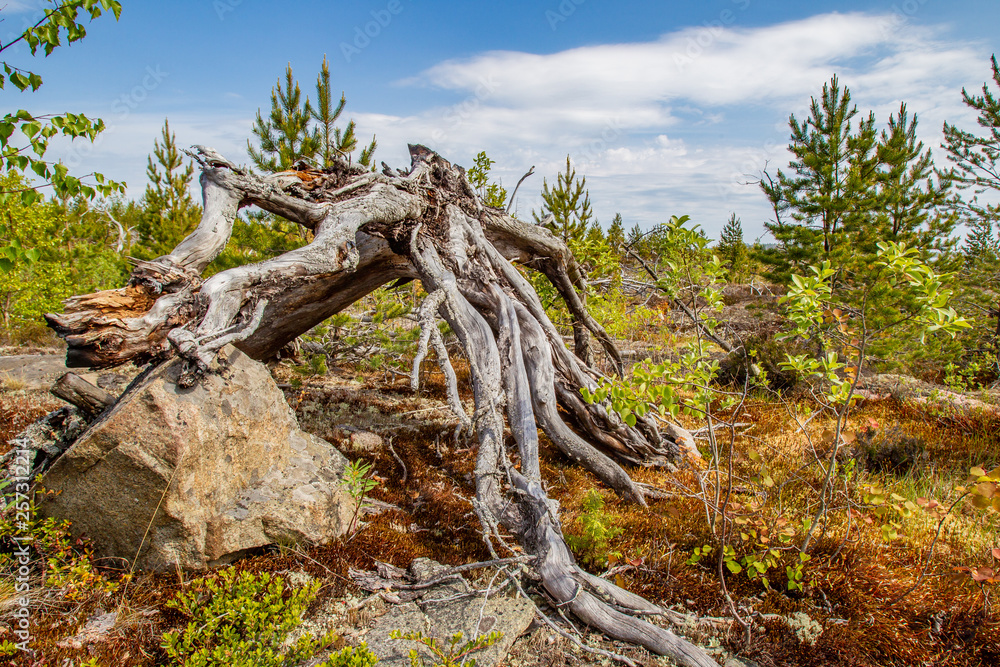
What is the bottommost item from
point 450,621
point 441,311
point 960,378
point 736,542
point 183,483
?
point 960,378

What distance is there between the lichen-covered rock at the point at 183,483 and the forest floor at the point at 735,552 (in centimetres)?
16

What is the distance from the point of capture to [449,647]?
2658 millimetres

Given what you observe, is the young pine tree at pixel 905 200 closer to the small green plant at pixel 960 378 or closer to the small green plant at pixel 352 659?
the small green plant at pixel 960 378

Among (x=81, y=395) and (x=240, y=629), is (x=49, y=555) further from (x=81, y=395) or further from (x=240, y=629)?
(x=240, y=629)

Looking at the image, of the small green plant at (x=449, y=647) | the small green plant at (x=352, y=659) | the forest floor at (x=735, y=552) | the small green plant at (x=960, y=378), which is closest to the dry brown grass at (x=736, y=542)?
the forest floor at (x=735, y=552)

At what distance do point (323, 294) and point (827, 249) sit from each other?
10.5 metres

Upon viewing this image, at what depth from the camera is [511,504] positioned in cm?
348

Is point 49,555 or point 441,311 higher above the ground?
point 441,311

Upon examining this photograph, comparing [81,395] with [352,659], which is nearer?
[352,659]

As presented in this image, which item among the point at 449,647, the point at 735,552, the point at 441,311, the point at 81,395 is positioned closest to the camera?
the point at 449,647

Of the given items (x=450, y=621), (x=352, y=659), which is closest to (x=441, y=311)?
(x=450, y=621)

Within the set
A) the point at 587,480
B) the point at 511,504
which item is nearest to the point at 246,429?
the point at 511,504

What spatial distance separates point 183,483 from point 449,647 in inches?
73.6

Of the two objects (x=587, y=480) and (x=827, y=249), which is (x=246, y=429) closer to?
(x=587, y=480)
